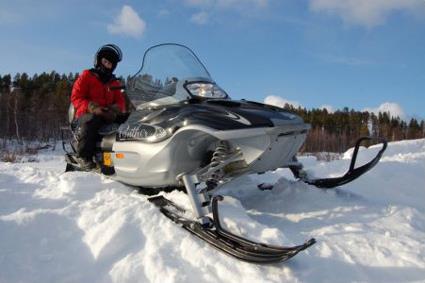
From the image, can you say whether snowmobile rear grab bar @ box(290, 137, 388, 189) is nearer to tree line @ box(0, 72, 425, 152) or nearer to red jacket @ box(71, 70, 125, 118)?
A: red jacket @ box(71, 70, 125, 118)

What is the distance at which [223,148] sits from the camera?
3.62 m

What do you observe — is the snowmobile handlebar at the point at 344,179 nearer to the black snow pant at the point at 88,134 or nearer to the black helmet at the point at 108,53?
the black snow pant at the point at 88,134

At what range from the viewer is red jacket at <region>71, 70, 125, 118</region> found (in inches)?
206

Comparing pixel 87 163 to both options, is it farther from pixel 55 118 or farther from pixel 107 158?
pixel 55 118

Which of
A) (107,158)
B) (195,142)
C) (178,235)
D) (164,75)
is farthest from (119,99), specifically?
(178,235)

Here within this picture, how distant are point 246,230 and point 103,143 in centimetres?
236

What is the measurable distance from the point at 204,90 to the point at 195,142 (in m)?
0.56

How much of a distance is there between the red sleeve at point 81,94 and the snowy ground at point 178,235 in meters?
1.06

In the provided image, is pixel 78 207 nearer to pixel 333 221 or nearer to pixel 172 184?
pixel 172 184

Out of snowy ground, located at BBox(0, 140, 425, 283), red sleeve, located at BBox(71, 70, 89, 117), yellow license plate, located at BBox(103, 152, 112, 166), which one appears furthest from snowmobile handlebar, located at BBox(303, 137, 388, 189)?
red sleeve, located at BBox(71, 70, 89, 117)

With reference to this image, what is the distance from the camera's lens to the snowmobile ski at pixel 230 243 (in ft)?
8.28

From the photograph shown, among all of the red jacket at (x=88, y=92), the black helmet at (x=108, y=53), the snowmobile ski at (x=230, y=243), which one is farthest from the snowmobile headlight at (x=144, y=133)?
the black helmet at (x=108, y=53)

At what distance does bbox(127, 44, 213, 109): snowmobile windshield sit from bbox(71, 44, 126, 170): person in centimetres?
31

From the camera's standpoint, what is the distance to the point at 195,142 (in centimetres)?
382
